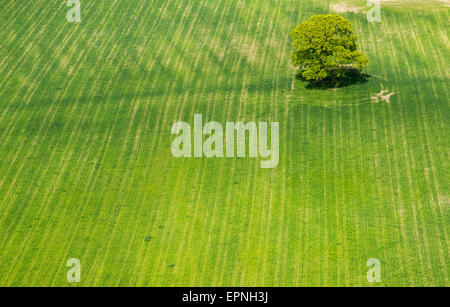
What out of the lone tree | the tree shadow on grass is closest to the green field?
the tree shadow on grass

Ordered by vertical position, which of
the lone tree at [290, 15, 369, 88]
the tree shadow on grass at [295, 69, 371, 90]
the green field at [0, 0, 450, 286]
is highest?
the lone tree at [290, 15, 369, 88]

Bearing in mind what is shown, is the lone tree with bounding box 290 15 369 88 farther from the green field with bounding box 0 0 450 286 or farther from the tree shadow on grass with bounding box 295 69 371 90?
the green field with bounding box 0 0 450 286

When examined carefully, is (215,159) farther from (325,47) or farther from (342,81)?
(342,81)

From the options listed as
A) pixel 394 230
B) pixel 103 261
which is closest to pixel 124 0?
pixel 103 261

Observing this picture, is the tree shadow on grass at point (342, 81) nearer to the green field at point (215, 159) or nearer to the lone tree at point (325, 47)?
the green field at point (215, 159)

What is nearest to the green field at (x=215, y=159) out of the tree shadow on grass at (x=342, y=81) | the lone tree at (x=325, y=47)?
the tree shadow on grass at (x=342, y=81)


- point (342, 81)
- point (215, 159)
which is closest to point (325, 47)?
point (342, 81)
